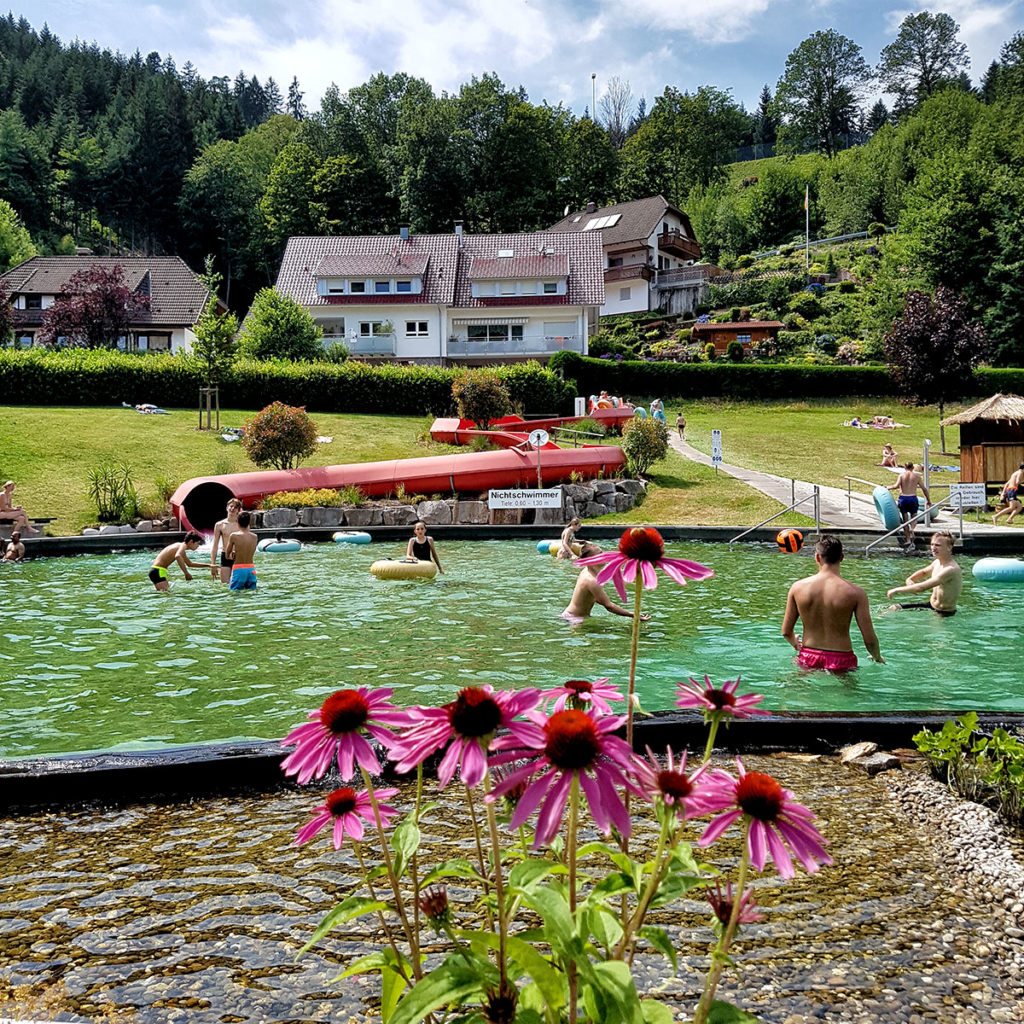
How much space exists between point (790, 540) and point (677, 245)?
65551 millimetres

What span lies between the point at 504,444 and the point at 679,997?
24589 mm

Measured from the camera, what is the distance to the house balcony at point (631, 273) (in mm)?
71938

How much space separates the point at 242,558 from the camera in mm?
15023

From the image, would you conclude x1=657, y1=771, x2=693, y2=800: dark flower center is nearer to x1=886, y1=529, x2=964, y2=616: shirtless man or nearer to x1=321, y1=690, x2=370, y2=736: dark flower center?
x1=321, y1=690, x2=370, y2=736: dark flower center

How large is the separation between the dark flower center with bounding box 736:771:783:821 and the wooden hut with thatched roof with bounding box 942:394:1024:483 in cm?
2440

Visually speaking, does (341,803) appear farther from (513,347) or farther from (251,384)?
(513,347)

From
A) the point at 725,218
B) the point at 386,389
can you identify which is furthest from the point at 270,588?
the point at 725,218

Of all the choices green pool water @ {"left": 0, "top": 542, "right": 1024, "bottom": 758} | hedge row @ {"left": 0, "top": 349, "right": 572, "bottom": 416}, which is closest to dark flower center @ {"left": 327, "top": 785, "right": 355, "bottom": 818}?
green pool water @ {"left": 0, "top": 542, "right": 1024, "bottom": 758}

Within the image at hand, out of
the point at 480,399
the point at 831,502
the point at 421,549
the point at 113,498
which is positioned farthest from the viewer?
the point at 480,399

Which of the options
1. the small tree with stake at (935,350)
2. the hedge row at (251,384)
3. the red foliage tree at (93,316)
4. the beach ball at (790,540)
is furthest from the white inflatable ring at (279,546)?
the red foliage tree at (93,316)

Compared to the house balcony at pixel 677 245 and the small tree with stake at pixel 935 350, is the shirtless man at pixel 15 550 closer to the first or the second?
the small tree with stake at pixel 935 350

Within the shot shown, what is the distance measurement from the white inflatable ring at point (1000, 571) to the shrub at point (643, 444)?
1115cm

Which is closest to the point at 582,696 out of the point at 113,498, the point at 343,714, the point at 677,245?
the point at 343,714

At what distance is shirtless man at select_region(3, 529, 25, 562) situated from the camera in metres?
18.0
